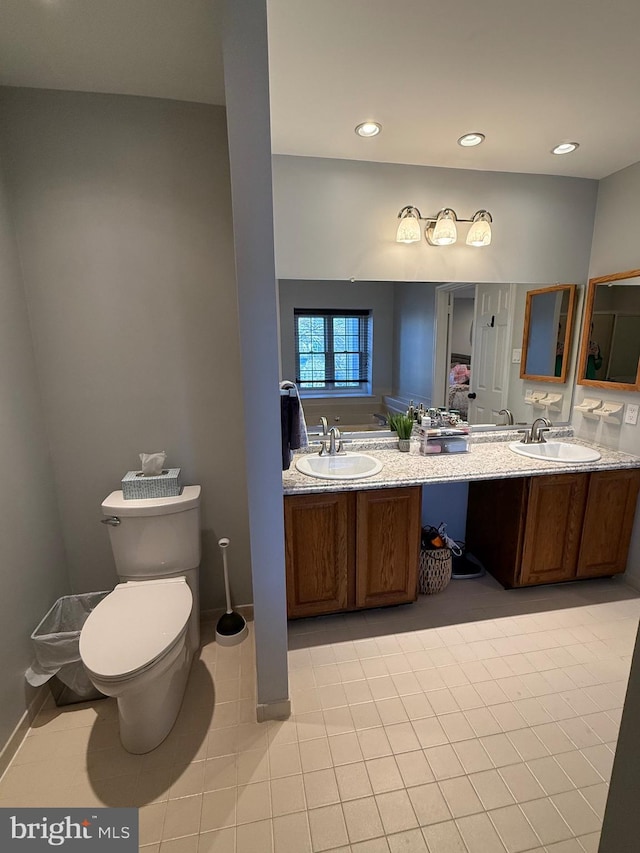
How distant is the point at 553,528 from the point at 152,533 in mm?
2150

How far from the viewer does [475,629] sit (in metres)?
2.04

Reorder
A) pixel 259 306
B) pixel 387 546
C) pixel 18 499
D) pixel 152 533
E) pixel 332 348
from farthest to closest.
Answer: pixel 332 348 < pixel 387 546 < pixel 152 533 < pixel 18 499 < pixel 259 306

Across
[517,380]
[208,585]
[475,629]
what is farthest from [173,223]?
[475,629]

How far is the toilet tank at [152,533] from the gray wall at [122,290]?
0.69ft

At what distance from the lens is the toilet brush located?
→ 193cm

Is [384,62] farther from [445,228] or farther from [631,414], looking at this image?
[631,414]

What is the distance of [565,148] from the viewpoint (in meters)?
1.97

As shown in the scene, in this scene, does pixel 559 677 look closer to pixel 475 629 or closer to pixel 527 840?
pixel 475 629

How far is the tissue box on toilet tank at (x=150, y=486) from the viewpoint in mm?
1741

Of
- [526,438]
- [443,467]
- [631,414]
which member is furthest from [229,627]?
[631,414]

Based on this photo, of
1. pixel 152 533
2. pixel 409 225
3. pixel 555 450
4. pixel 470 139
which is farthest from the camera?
pixel 555 450

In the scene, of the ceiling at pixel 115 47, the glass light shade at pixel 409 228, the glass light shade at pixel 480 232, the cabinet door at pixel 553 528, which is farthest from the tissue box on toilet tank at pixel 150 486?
the glass light shade at pixel 480 232

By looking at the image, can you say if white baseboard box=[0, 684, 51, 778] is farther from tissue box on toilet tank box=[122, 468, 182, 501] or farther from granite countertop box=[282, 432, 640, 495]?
granite countertop box=[282, 432, 640, 495]

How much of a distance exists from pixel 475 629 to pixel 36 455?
7.61 feet
